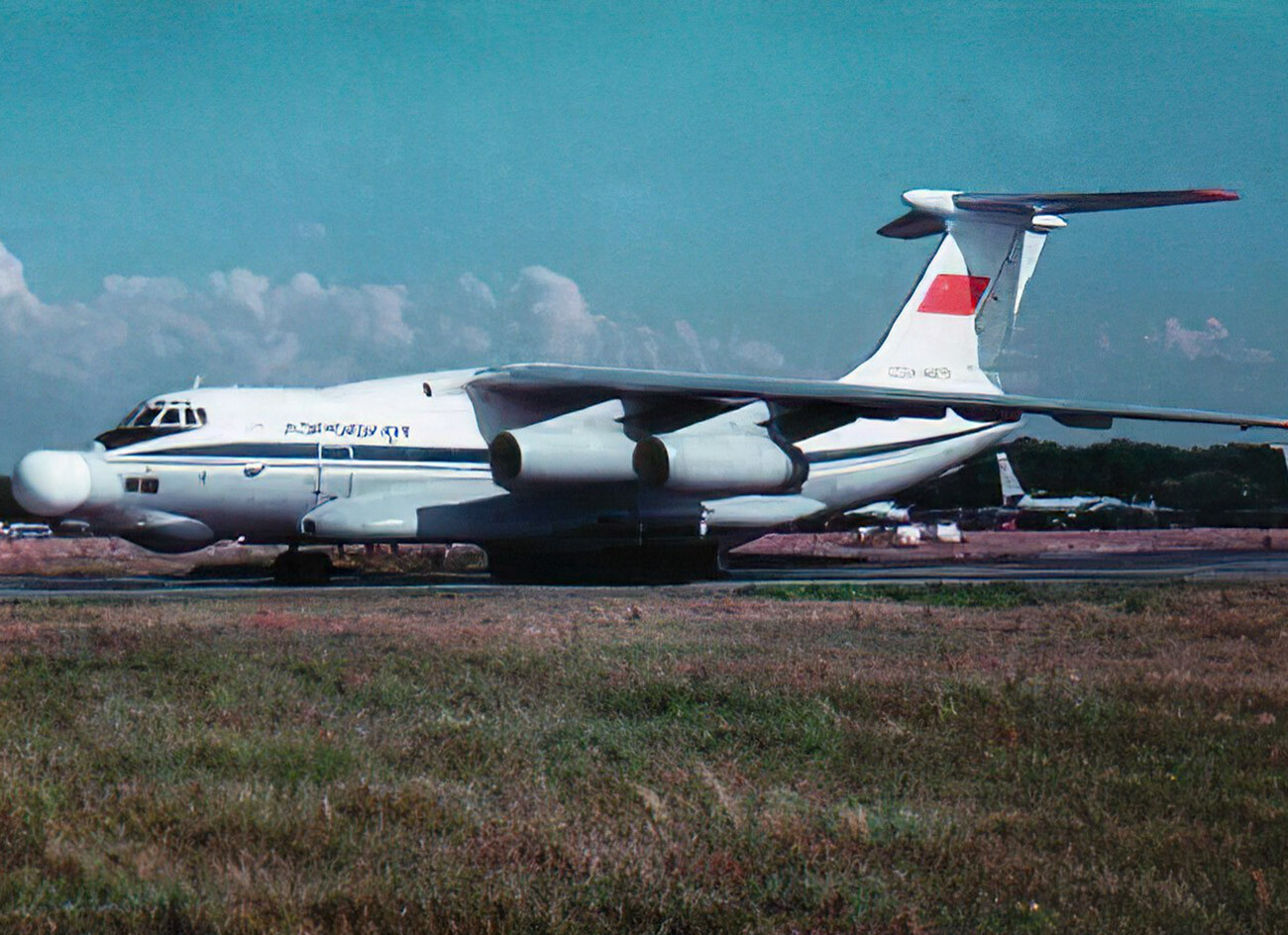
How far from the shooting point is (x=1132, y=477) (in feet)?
97.3

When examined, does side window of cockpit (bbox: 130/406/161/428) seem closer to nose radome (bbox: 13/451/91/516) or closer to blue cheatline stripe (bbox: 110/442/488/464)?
A: blue cheatline stripe (bbox: 110/442/488/464)

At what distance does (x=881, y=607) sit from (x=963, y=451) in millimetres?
9023

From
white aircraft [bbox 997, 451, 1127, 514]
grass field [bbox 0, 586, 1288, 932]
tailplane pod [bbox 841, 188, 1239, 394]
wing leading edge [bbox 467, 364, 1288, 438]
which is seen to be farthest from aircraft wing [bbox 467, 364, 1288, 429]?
white aircraft [bbox 997, 451, 1127, 514]

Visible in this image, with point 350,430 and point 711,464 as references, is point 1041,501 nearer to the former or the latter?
point 711,464

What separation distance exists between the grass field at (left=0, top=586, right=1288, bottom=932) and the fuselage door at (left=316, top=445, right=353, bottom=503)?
23.3 feet

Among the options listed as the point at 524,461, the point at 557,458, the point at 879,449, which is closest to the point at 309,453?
the point at 524,461

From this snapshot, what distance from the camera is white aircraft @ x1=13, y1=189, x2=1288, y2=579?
14195 millimetres

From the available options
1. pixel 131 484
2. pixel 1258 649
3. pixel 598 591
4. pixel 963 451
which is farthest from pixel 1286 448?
pixel 131 484

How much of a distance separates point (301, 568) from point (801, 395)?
656 centimetres

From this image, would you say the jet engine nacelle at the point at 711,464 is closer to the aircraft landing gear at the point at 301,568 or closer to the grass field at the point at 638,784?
the aircraft landing gear at the point at 301,568

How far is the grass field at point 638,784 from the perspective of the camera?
9.78 ft

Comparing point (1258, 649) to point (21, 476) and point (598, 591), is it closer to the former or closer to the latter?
point (598, 591)

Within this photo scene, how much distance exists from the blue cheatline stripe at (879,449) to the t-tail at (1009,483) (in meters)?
15.9

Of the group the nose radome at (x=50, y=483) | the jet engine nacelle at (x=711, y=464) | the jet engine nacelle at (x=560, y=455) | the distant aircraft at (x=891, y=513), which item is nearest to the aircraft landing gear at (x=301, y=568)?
the jet engine nacelle at (x=560, y=455)
